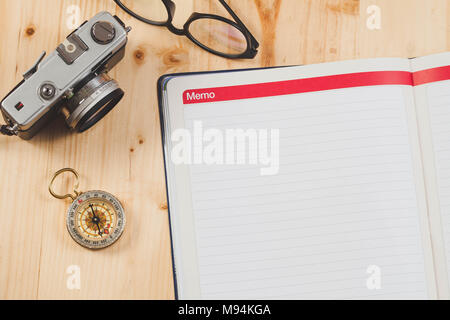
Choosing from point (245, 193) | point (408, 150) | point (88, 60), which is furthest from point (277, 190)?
point (88, 60)

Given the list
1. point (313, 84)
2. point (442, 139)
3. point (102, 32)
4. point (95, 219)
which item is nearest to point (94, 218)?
point (95, 219)

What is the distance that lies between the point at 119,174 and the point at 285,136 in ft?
0.75

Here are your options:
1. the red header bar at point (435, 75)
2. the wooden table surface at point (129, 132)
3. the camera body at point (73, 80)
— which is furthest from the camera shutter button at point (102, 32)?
the red header bar at point (435, 75)

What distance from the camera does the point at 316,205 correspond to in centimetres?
64

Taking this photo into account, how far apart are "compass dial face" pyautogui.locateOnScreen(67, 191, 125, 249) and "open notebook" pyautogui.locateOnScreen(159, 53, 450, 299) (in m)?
0.07

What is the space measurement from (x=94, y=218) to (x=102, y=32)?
24 centimetres

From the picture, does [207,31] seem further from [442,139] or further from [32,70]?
[442,139]

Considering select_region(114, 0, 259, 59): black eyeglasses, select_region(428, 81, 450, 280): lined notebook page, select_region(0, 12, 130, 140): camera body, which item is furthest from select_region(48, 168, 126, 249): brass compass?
select_region(428, 81, 450, 280): lined notebook page

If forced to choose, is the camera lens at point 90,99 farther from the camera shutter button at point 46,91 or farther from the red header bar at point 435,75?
the red header bar at point 435,75

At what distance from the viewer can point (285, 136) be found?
0.65 metres

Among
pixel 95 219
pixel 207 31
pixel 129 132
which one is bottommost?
pixel 95 219

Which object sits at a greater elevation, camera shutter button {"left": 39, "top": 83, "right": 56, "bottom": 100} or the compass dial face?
camera shutter button {"left": 39, "top": 83, "right": 56, "bottom": 100}

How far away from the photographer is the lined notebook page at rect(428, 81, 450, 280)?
65 centimetres

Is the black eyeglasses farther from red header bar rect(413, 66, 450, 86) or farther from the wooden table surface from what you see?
red header bar rect(413, 66, 450, 86)
